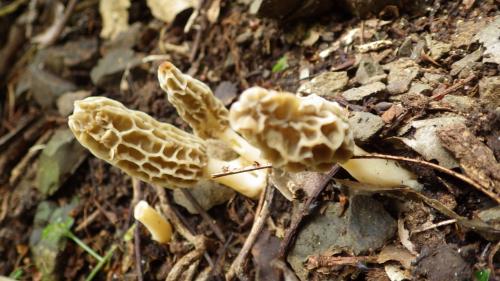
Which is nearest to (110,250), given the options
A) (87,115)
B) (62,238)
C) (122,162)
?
(62,238)

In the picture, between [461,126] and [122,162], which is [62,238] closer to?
[122,162]

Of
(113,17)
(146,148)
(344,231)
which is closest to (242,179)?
(146,148)

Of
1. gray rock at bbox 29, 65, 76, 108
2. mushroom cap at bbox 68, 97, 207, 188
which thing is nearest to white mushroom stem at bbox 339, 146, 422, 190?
mushroom cap at bbox 68, 97, 207, 188

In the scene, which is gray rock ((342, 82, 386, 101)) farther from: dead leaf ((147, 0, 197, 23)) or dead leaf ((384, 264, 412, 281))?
dead leaf ((147, 0, 197, 23))

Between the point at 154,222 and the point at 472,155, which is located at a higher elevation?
the point at 472,155

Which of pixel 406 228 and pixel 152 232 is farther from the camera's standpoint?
pixel 152 232

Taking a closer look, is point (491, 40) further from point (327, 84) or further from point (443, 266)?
point (443, 266)
